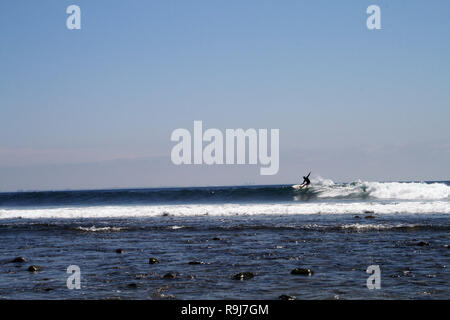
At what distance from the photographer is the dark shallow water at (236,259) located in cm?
1083

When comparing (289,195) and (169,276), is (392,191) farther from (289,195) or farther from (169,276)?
(169,276)

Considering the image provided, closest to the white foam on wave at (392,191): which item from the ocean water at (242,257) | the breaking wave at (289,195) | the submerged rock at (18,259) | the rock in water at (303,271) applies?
the breaking wave at (289,195)

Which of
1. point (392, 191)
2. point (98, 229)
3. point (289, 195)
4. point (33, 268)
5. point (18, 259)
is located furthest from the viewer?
point (289, 195)

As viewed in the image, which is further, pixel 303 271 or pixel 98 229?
pixel 98 229

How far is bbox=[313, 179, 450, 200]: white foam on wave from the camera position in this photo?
47156 millimetres

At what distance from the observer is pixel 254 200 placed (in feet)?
175

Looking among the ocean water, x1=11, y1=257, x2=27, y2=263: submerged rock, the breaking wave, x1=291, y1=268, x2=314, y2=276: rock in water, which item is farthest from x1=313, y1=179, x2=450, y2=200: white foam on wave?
x1=11, y1=257, x2=27, y2=263: submerged rock

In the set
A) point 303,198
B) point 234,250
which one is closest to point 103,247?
point 234,250

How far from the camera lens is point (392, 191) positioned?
49062mm

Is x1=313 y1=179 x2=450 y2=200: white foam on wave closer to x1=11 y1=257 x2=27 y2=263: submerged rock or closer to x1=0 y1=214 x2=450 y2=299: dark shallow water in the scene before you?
x1=0 y1=214 x2=450 y2=299: dark shallow water

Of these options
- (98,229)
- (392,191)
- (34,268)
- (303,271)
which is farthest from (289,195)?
(34,268)

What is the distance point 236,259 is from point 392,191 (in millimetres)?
38408

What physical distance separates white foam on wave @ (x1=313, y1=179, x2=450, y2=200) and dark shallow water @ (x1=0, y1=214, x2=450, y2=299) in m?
Answer: 22.9
